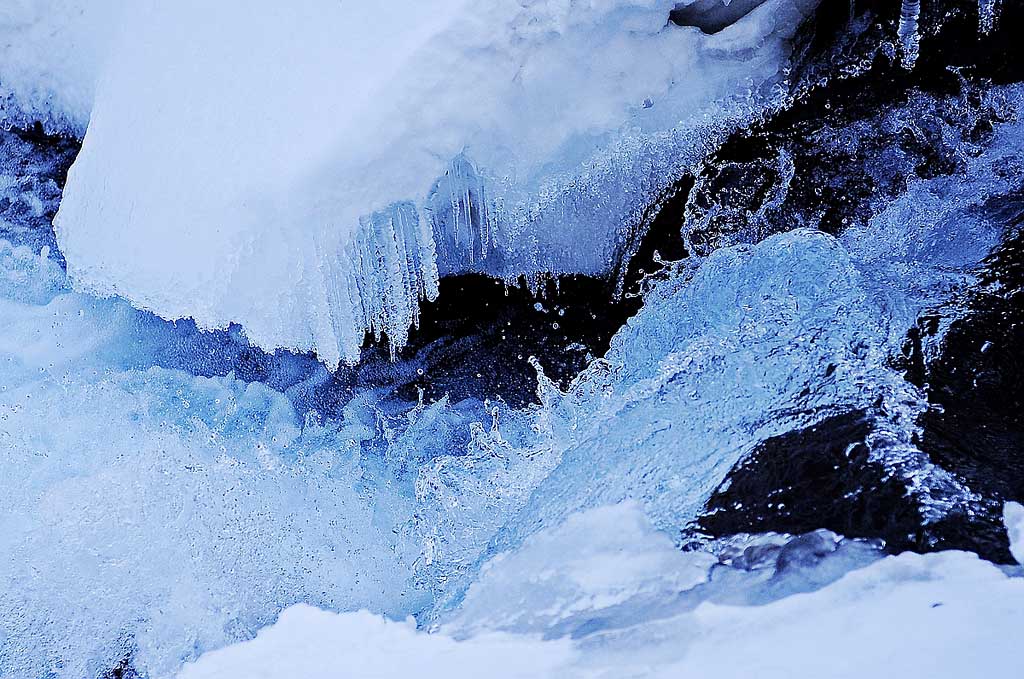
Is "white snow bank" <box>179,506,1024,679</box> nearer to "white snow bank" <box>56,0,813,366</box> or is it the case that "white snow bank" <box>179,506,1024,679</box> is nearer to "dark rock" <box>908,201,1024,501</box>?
"dark rock" <box>908,201,1024,501</box>

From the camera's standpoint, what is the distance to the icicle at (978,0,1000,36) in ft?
11.6

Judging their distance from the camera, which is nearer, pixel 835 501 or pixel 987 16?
pixel 835 501

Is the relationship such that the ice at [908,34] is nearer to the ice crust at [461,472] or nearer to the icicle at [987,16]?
the icicle at [987,16]

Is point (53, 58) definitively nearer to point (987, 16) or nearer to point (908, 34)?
point (908, 34)

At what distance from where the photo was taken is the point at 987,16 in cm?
354

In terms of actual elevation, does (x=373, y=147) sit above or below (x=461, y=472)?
above

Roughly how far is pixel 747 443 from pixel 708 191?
1.26 metres

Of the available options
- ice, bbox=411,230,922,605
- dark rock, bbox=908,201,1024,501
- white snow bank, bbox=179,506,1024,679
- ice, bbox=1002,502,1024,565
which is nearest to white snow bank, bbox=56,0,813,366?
ice, bbox=411,230,922,605

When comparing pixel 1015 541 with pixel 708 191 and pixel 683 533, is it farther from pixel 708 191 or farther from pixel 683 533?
pixel 708 191

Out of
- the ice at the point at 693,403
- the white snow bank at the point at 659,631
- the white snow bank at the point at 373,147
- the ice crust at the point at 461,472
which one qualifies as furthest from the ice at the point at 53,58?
the white snow bank at the point at 659,631

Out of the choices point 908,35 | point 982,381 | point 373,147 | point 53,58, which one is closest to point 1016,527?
point 982,381

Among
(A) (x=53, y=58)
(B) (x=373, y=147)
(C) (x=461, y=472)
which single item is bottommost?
(C) (x=461, y=472)

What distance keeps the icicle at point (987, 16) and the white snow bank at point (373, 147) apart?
31.8 inches

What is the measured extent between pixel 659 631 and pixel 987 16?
2983 mm
